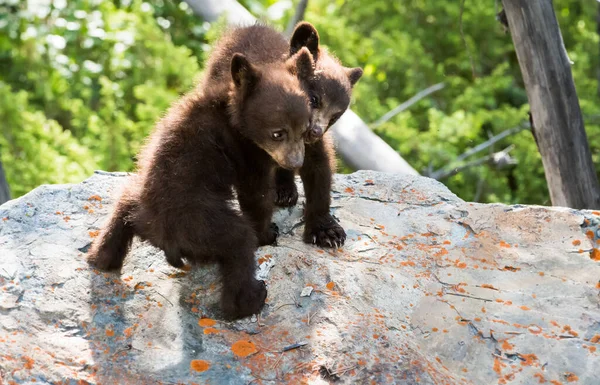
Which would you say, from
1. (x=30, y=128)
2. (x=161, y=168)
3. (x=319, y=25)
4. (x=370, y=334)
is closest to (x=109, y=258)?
(x=161, y=168)

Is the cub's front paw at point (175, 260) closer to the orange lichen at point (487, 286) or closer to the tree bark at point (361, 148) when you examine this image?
the orange lichen at point (487, 286)

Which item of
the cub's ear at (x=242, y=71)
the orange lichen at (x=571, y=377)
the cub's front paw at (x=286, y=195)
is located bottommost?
the cub's front paw at (x=286, y=195)

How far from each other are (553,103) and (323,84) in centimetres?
229

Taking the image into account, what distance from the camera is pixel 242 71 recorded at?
419 cm

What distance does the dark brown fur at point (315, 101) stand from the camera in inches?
181

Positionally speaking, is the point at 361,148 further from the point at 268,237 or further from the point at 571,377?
the point at 571,377

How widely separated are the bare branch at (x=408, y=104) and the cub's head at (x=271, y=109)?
161 inches

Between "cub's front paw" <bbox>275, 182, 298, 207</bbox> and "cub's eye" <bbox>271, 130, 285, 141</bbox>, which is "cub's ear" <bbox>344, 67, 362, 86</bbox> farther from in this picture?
"cub's eye" <bbox>271, 130, 285, 141</bbox>

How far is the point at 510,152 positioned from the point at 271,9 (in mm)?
3509

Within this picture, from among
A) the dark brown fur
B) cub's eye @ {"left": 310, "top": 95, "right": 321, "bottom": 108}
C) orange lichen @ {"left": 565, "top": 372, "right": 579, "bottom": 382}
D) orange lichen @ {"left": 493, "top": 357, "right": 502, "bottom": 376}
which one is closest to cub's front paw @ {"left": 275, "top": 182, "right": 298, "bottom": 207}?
the dark brown fur

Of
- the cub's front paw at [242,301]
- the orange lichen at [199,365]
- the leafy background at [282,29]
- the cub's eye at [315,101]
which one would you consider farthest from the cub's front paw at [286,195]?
the leafy background at [282,29]

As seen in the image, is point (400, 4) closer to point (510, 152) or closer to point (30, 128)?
point (510, 152)

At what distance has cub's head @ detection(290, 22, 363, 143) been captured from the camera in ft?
15.1

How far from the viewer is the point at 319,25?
8.71 m
